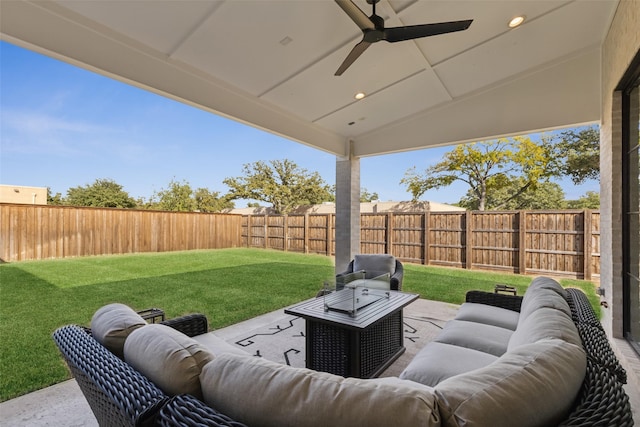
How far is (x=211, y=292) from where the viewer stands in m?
5.02

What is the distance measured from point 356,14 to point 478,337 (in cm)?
235

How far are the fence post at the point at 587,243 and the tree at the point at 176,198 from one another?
606 inches

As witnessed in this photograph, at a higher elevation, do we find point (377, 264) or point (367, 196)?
point (367, 196)

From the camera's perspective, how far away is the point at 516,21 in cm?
296

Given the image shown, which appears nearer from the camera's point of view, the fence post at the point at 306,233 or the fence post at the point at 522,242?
the fence post at the point at 522,242

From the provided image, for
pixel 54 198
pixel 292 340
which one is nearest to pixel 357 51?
pixel 292 340

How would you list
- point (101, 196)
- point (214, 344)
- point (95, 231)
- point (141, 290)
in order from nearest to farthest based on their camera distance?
point (214, 344) → point (141, 290) → point (95, 231) → point (101, 196)

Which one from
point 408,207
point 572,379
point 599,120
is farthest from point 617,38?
point 408,207

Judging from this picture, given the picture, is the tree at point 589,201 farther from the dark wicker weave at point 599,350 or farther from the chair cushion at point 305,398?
the chair cushion at point 305,398

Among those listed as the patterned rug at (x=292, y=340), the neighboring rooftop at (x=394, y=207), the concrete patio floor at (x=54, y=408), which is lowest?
the patterned rug at (x=292, y=340)

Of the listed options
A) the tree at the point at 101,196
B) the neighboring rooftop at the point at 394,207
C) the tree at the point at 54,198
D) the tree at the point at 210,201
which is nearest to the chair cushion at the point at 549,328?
the neighboring rooftop at the point at 394,207

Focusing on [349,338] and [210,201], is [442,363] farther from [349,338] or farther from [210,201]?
[210,201]

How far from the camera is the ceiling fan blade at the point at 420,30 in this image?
7.58 feet

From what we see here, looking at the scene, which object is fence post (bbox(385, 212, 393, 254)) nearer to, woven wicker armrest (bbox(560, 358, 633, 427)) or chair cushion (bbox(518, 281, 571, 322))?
chair cushion (bbox(518, 281, 571, 322))
